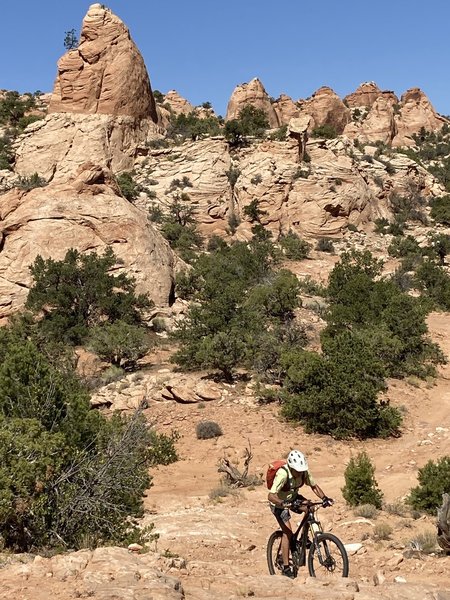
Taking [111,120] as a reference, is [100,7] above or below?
above

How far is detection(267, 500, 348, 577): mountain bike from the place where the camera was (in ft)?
18.0

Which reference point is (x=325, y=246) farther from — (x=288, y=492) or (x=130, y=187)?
(x=288, y=492)

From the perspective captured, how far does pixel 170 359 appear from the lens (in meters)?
17.9

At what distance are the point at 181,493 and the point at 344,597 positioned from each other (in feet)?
22.7

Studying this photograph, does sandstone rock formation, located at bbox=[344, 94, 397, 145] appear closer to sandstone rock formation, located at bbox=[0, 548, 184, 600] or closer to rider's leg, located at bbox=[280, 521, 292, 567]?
rider's leg, located at bbox=[280, 521, 292, 567]

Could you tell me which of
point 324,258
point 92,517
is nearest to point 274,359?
point 92,517

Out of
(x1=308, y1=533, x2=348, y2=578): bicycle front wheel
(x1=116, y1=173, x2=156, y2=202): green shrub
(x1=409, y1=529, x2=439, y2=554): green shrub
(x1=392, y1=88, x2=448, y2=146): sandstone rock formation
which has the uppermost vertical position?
(x1=392, y1=88, x2=448, y2=146): sandstone rock formation

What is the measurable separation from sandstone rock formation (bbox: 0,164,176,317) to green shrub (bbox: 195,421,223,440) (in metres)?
10.9

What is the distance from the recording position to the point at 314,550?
5.57m

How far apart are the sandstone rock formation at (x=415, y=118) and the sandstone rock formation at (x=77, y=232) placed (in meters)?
47.0

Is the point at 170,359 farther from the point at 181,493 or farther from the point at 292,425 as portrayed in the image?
the point at 181,493

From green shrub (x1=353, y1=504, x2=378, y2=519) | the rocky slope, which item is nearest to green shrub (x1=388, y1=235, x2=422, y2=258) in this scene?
the rocky slope

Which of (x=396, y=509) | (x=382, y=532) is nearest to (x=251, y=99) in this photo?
(x=396, y=509)

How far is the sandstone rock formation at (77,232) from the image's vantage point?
2378 centimetres
